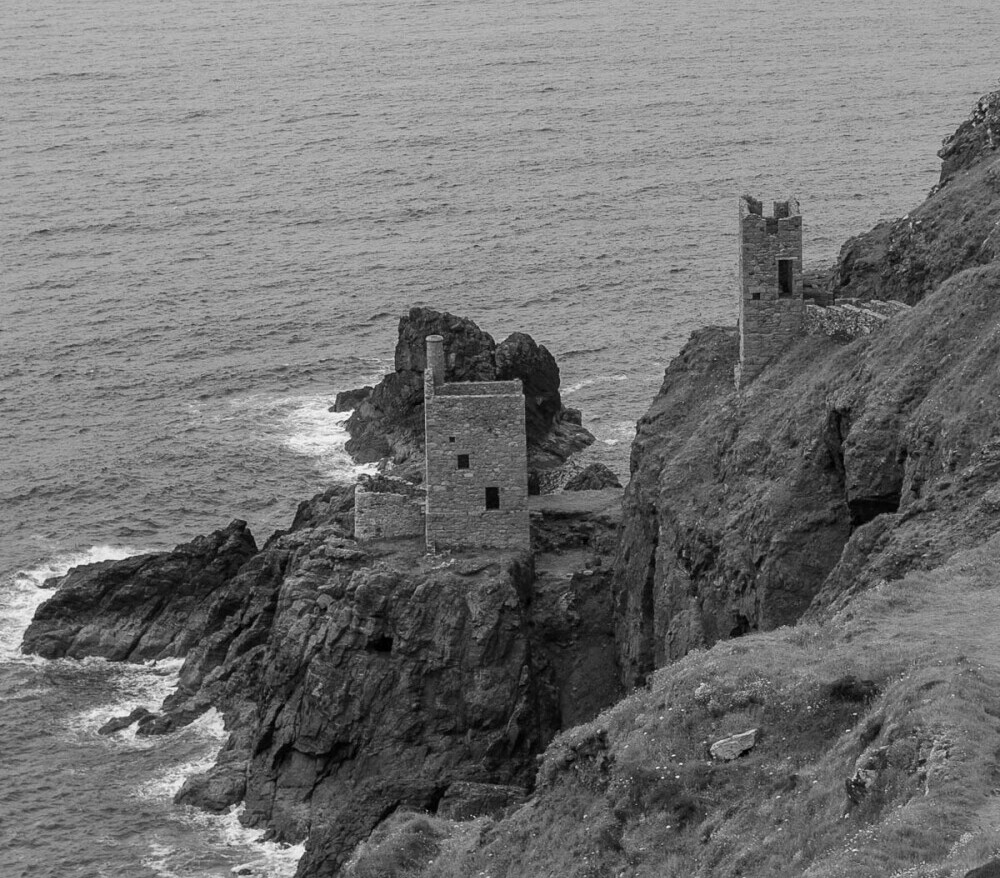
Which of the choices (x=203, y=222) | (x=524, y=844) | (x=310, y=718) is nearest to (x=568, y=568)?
(x=310, y=718)

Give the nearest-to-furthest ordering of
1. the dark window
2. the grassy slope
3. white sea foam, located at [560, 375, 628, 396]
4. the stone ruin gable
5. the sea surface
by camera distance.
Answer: the grassy slope, the stone ruin gable, the dark window, the sea surface, white sea foam, located at [560, 375, 628, 396]

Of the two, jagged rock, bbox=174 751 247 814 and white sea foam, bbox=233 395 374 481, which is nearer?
jagged rock, bbox=174 751 247 814

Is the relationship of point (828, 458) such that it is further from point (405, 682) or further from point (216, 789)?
point (216, 789)

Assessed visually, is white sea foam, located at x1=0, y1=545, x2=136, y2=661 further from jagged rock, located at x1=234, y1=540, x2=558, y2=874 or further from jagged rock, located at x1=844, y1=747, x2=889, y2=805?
jagged rock, located at x1=844, y1=747, x2=889, y2=805

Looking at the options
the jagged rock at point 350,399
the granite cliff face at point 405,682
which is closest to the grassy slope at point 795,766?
the granite cliff face at point 405,682

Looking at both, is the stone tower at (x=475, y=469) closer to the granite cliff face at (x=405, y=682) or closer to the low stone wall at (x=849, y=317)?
the granite cliff face at (x=405, y=682)

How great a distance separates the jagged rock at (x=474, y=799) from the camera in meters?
65.2

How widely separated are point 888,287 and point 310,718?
26268 millimetres

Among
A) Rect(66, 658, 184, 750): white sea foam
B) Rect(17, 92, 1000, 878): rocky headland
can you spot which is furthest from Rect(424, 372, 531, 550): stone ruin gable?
Rect(66, 658, 184, 750): white sea foam

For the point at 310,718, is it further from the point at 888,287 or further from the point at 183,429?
the point at 183,429

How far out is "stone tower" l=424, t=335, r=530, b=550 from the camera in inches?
2987

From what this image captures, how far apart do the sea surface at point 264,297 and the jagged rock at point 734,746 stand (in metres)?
32.5

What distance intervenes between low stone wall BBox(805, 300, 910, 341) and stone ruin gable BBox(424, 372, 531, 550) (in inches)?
440

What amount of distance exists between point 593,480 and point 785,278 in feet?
65.6
